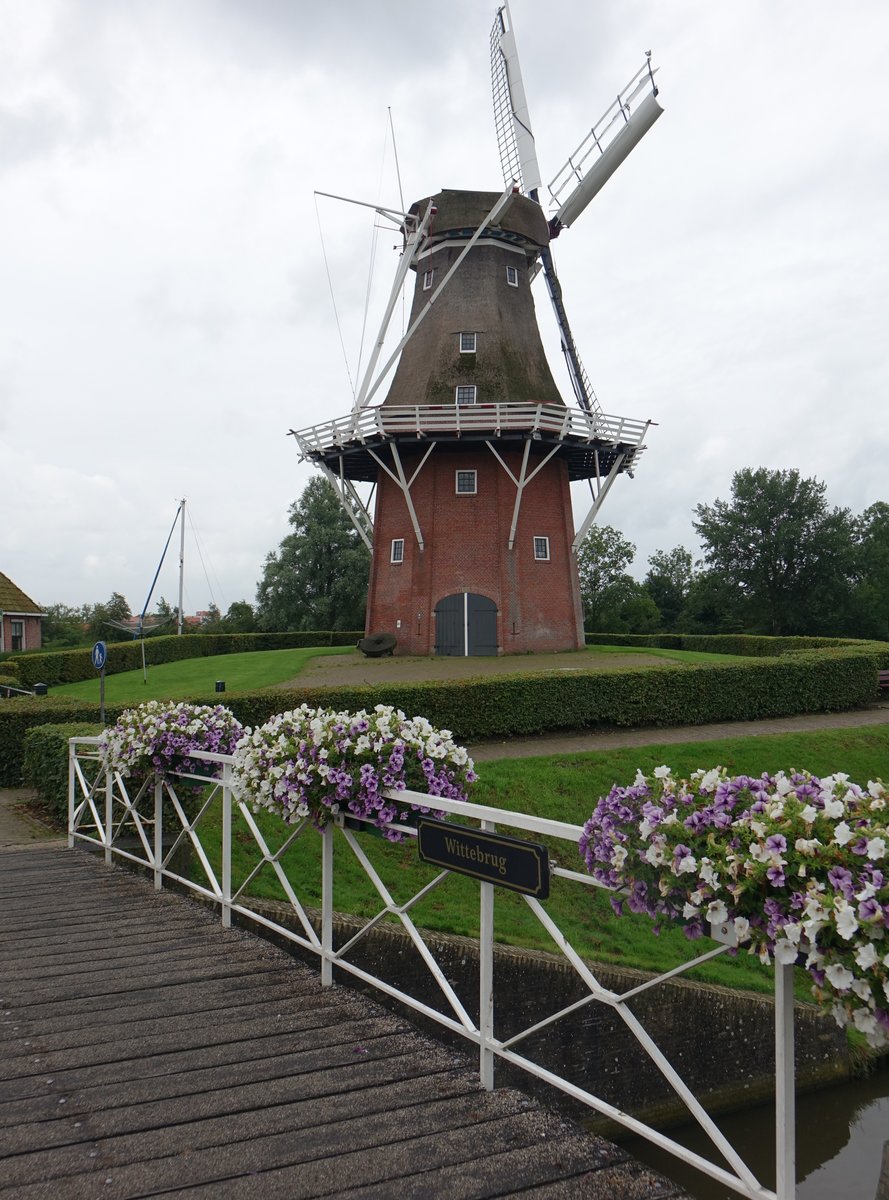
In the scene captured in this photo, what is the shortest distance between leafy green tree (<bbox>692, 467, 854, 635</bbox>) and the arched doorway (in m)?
34.0

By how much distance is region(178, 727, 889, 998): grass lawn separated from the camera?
901cm

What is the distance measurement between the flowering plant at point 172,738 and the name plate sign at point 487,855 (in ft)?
10.7

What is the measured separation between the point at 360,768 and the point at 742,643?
31818 mm

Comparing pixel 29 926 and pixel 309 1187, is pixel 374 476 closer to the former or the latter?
pixel 29 926

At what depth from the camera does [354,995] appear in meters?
4.64

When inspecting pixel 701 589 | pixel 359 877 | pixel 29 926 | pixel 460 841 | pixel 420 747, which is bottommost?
pixel 359 877

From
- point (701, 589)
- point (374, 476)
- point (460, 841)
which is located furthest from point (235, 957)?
point (701, 589)

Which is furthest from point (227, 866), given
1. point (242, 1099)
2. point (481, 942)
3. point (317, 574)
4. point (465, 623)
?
point (317, 574)

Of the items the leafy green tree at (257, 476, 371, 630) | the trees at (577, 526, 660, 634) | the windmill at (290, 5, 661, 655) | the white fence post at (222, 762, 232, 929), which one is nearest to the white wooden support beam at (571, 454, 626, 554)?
the windmill at (290, 5, 661, 655)

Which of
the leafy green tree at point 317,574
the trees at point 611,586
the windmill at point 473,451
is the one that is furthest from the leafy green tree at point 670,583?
the windmill at point 473,451

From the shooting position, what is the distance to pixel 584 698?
55.0ft

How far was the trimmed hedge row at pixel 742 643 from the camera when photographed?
25.9 m

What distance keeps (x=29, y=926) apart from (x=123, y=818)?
1914 millimetres

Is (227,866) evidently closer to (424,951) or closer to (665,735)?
(424,951)
